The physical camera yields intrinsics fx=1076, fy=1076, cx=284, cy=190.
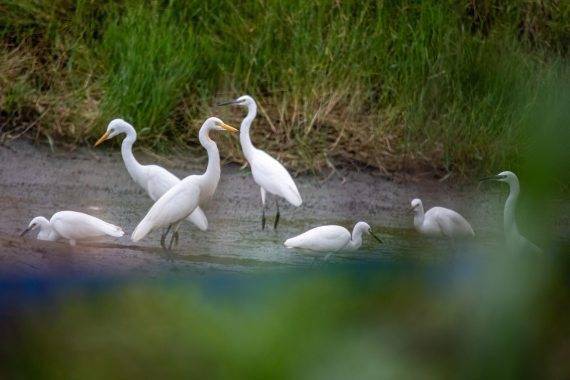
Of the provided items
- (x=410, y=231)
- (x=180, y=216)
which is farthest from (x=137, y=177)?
(x=410, y=231)

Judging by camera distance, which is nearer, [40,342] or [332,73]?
[40,342]

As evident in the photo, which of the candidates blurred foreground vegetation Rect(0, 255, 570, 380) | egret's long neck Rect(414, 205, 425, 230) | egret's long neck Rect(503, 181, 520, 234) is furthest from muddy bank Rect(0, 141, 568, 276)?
blurred foreground vegetation Rect(0, 255, 570, 380)

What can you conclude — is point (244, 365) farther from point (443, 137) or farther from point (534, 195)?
point (443, 137)

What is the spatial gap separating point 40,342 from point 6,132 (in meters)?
4.70

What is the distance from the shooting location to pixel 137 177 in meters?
4.12

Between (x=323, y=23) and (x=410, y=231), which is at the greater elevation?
(x=323, y=23)

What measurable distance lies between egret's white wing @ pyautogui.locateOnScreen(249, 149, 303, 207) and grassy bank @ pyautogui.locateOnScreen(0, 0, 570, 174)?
66cm

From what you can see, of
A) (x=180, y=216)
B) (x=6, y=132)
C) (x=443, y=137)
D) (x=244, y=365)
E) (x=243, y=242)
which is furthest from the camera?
(x=6, y=132)

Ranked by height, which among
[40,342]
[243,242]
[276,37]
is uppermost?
[276,37]

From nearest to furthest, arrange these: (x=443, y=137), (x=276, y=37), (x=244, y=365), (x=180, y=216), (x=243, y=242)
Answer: (x=244, y=365) → (x=180, y=216) → (x=243, y=242) → (x=443, y=137) → (x=276, y=37)

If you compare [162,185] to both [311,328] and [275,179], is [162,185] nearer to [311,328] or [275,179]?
[275,179]

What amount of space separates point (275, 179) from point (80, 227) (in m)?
0.88

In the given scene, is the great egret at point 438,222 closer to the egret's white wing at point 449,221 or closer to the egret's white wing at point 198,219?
the egret's white wing at point 449,221

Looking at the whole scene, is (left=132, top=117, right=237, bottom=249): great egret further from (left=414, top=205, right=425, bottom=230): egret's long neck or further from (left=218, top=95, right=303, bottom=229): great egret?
(left=414, top=205, right=425, bottom=230): egret's long neck
